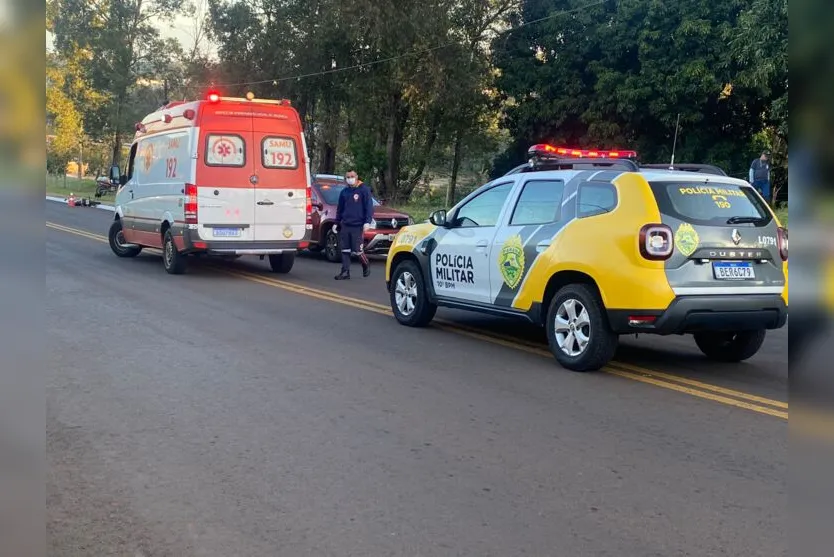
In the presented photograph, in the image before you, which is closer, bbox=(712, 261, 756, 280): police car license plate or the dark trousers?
bbox=(712, 261, 756, 280): police car license plate

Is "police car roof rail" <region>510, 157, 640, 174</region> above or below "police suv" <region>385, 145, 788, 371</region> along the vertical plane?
above

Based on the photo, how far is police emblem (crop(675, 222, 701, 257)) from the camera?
6.70m

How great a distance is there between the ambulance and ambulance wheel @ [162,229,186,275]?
2 centimetres

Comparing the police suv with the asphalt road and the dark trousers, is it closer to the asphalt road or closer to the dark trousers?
the asphalt road

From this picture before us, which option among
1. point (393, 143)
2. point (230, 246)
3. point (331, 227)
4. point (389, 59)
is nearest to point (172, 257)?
point (230, 246)

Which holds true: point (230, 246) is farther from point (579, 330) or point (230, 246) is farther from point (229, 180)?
point (579, 330)

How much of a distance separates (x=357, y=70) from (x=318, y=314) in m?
24.9

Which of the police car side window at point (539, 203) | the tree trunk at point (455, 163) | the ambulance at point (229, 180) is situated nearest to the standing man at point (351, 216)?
the ambulance at point (229, 180)

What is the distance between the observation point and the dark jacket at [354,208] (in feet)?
45.1

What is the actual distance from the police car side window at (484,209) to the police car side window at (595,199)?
3.62 feet

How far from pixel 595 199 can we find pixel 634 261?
0.82 m

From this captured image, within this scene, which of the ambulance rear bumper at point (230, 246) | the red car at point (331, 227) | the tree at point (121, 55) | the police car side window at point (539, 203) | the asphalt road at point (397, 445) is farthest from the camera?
the tree at point (121, 55)

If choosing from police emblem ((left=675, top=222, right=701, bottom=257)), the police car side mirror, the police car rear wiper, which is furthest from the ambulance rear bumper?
the police car rear wiper

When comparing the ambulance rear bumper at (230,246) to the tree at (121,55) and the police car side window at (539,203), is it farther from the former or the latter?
Result: the tree at (121,55)
